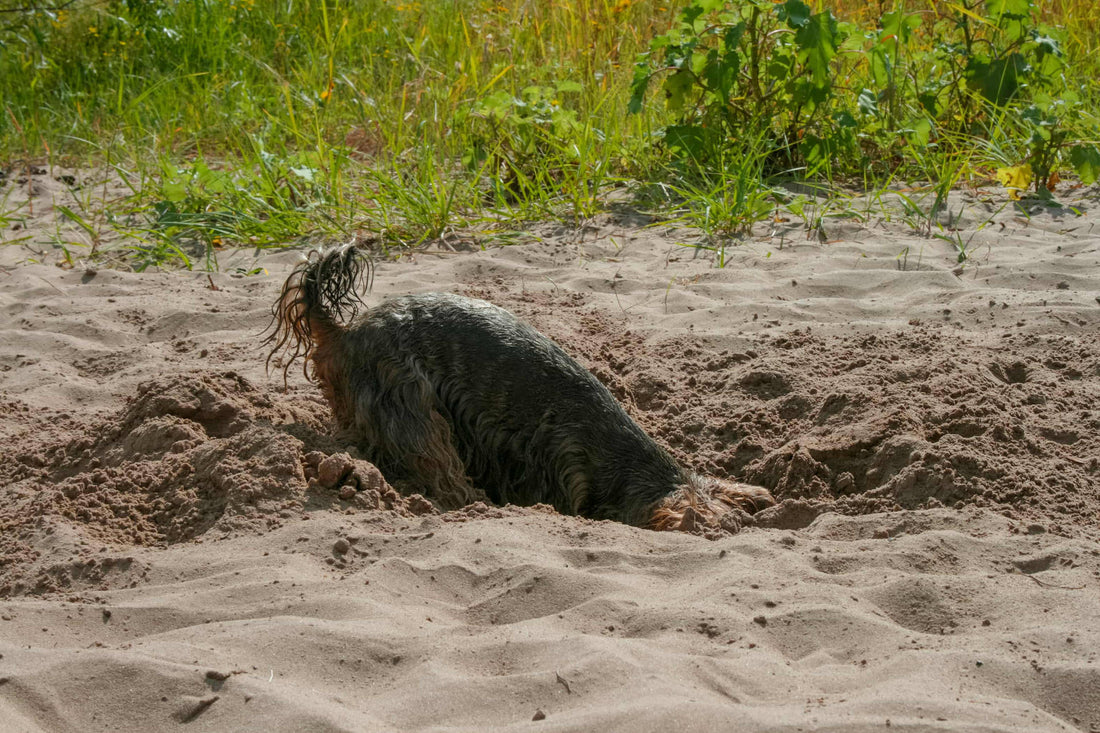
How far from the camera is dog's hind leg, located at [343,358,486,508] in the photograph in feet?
13.0

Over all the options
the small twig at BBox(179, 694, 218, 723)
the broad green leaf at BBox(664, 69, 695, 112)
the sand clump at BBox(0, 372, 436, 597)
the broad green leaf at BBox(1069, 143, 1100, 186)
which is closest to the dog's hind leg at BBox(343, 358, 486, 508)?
the sand clump at BBox(0, 372, 436, 597)

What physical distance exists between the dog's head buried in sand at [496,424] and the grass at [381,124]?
2463 millimetres

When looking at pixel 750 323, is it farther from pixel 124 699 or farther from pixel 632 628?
pixel 124 699

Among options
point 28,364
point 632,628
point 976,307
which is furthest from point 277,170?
point 632,628

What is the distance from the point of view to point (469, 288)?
594 cm

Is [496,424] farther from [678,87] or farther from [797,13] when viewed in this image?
[797,13]

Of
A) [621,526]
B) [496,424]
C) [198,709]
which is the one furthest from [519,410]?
[198,709]

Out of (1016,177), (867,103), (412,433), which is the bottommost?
(412,433)

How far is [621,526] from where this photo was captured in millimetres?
3639

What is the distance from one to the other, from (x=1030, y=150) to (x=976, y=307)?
2.01 metres

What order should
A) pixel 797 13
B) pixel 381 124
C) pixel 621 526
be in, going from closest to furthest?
1. pixel 621 526
2. pixel 797 13
3. pixel 381 124

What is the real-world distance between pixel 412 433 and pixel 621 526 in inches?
32.5

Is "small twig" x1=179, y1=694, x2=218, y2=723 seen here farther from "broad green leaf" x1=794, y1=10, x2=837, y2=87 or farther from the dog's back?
"broad green leaf" x1=794, y1=10, x2=837, y2=87

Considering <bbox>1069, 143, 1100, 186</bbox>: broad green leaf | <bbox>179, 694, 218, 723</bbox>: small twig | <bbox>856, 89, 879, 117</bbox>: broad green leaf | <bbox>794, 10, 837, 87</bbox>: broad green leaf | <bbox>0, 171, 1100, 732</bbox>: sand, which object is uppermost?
<bbox>794, 10, 837, 87</bbox>: broad green leaf
